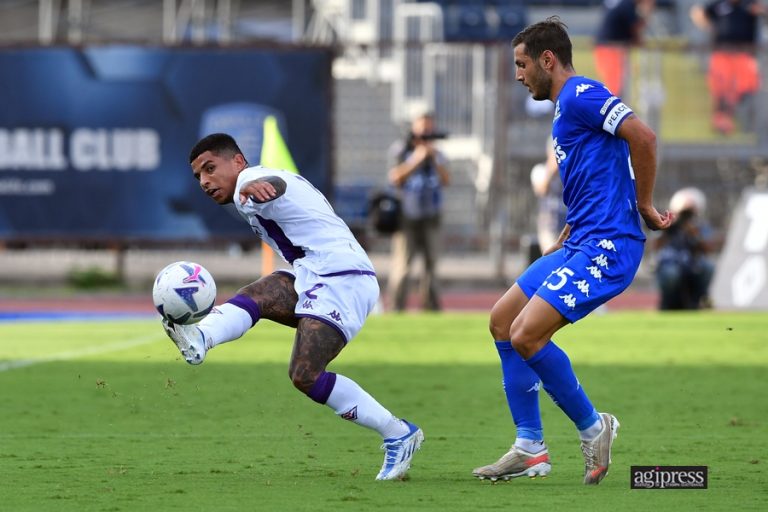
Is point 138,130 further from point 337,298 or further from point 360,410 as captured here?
point 360,410

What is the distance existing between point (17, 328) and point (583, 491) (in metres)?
11.6

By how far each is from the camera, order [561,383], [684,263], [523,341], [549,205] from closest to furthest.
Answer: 1. [523,341]
2. [561,383]
3. [549,205]
4. [684,263]

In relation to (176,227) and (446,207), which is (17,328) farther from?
(446,207)

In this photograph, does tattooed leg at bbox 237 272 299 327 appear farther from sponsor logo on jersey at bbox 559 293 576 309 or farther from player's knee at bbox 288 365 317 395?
sponsor logo on jersey at bbox 559 293 576 309

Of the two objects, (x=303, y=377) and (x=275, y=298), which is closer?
(x=303, y=377)

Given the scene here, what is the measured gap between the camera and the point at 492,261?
2378 cm

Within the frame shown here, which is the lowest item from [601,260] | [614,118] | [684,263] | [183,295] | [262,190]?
[684,263]

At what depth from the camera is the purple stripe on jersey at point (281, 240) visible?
7.56 metres

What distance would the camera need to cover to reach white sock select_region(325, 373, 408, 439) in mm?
7387

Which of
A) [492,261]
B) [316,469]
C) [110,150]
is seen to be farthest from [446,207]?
[316,469]

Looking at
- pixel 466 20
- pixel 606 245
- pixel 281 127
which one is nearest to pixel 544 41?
pixel 606 245

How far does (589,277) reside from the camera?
23.7ft

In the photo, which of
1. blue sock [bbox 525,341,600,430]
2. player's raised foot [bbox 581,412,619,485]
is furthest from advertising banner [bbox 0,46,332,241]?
player's raised foot [bbox 581,412,619,485]

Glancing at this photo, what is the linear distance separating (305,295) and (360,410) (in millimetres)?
589
